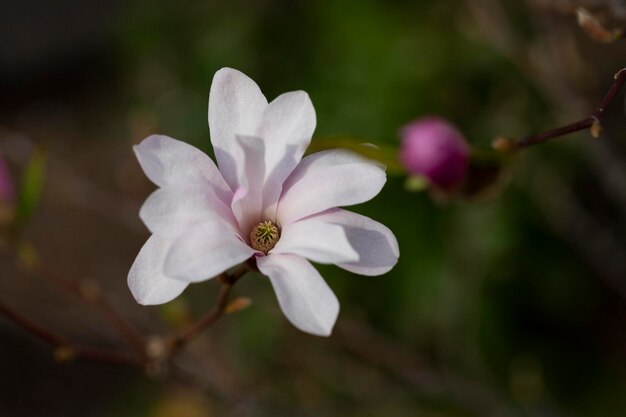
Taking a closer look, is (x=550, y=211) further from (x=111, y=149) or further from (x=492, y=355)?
(x=111, y=149)

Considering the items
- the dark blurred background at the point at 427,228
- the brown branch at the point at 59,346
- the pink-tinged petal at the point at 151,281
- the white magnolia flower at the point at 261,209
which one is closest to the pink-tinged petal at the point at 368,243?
the white magnolia flower at the point at 261,209

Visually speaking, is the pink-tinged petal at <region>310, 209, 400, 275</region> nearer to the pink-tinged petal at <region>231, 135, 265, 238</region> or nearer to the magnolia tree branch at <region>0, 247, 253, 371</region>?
the pink-tinged petal at <region>231, 135, 265, 238</region>

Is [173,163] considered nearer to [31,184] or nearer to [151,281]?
[151,281]

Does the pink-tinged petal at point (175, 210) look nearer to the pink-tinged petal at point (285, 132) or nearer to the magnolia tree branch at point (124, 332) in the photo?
the pink-tinged petal at point (285, 132)

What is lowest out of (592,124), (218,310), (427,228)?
(427,228)

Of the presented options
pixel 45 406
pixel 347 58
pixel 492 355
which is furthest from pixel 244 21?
pixel 45 406

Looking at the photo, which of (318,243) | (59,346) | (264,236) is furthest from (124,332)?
(318,243)

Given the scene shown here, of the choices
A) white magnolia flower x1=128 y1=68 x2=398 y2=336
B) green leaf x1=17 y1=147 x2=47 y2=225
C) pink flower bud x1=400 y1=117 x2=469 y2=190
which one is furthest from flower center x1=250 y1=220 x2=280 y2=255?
green leaf x1=17 y1=147 x2=47 y2=225
